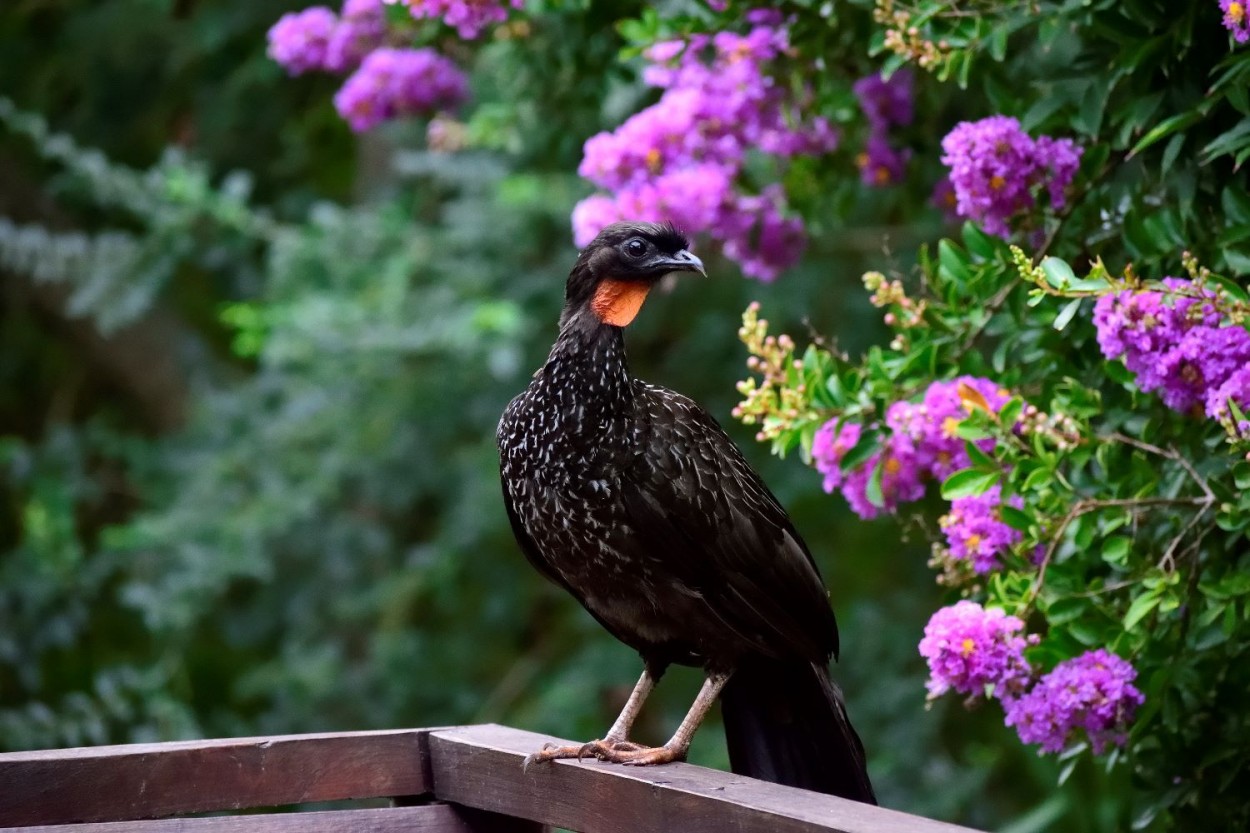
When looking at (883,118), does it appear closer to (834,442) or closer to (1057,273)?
(834,442)

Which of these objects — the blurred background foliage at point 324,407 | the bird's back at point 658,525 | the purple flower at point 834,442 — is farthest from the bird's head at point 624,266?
the blurred background foliage at point 324,407

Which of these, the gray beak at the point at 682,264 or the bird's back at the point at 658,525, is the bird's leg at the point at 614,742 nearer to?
the bird's back at the point at 658,525

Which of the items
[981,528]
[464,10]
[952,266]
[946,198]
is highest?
[464,10]

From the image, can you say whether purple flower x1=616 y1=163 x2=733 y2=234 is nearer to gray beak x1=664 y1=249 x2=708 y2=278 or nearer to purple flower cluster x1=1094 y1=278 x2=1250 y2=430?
gray beak x1=664 y1=249 x2=708 y2=278

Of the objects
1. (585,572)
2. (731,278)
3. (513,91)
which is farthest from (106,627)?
(585,572)

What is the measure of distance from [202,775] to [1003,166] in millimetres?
1630

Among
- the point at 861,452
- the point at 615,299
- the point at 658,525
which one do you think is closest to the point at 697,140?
the point at 615,299

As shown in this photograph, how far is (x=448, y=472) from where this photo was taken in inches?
271

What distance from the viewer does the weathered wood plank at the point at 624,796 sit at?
83.4 inches

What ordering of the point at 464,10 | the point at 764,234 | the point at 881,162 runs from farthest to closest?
the point at 764,234 → the point at 881,162 → the point at 464,10

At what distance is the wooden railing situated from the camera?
2469mm

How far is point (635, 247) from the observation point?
9.41 ft

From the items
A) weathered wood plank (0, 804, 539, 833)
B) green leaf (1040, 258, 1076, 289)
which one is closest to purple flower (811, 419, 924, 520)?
green leaf (1040, 258, 1076, 289)

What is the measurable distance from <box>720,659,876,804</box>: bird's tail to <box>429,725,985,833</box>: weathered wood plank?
32cm
